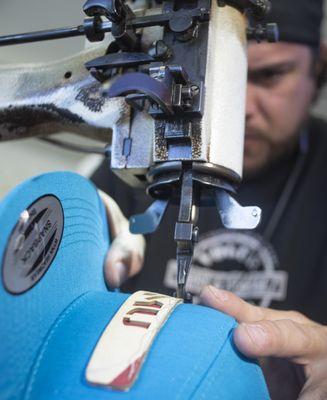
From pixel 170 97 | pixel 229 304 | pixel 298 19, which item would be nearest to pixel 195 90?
pixel 170 97

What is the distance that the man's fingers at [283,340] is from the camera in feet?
1.48

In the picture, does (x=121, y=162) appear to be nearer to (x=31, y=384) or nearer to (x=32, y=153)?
(x=31, y=384)

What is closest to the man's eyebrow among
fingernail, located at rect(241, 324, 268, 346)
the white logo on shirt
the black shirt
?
the black shirt

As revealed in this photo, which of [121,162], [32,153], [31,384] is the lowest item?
[31,384]

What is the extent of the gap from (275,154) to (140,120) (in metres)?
0.94

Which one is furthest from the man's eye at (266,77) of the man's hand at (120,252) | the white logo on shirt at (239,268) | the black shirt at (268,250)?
Answer: the man's hand at (120,252)

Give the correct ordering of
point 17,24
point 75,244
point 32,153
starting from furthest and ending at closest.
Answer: point 32,153, point 17,24, point 75,244

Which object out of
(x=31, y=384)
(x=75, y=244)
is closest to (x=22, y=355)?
(x=31, y=384)

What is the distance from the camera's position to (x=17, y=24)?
27.9 inches

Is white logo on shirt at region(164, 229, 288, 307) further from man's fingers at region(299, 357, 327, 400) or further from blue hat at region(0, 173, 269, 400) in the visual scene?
blue hat at region(0, 173, 269, 400)

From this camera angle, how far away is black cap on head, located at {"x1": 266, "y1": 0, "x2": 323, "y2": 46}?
1075 mm

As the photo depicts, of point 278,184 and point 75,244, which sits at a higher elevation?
point 278,184

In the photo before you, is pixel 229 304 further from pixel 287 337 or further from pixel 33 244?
pixel 33 244

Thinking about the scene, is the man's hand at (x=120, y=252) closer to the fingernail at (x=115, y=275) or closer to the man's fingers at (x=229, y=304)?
the fingernail at (x=115, y=275)
